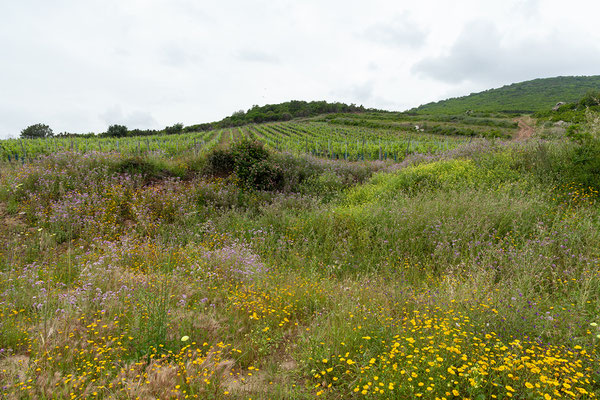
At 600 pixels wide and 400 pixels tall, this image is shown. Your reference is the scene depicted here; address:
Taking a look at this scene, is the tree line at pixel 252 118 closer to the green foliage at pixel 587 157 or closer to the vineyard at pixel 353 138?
the vineyard at pixel 353 138

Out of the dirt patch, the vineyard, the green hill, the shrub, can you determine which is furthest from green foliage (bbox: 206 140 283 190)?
the green hill

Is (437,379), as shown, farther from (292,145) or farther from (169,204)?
(292,145)

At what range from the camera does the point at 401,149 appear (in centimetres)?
2611

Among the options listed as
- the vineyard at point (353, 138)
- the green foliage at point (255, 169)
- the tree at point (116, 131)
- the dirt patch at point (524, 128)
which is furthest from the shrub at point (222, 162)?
the tree at point (116, 131)

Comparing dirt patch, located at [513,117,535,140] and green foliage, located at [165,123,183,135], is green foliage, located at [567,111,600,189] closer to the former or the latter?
dirt patch, located at [513,117,535,140]

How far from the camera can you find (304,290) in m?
4.32

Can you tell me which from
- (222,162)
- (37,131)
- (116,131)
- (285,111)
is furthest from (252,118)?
(222,162)

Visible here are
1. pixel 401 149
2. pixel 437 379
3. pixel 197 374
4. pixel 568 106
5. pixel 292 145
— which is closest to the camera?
pixel 437 379

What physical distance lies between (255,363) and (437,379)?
5.43ft

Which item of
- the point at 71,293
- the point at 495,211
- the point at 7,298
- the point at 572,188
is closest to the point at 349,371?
the point at 71,293

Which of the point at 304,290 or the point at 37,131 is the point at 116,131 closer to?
the point at 37,131

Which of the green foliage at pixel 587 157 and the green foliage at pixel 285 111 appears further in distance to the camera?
the green foliage at pixel 285 111

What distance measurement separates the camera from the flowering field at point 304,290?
2.54m

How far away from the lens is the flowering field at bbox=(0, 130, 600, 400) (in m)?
2.54
